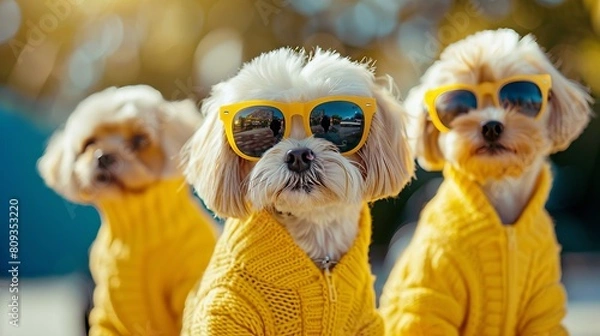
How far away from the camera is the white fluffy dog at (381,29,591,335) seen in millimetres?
2439

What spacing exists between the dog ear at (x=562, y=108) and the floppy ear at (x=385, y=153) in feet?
2.23

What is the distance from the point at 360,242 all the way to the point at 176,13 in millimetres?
1548

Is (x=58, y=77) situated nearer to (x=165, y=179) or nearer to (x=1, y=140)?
(x=1, y=140)

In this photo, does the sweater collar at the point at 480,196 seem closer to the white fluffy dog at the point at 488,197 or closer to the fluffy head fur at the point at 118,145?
the white fluffy dog at the point at 488,197

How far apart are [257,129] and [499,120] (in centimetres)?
87

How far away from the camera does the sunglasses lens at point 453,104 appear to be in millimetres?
2559

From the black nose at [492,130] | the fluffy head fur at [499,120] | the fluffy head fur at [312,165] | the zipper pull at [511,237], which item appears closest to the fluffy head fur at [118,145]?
the fluffy head fur at [312,165]

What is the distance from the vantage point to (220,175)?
2.15 m

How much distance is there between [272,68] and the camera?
7.13ft


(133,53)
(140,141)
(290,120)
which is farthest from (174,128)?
(290,120)

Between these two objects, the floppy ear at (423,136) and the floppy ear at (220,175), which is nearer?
the floppy ear at (220,175)

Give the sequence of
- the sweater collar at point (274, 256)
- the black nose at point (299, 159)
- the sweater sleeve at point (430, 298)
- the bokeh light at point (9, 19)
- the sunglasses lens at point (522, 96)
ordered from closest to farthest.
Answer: the black nose at point (299, 159) → the sweater collar at point (274, 256) → the sweater sleeve at point (430, 298) → the sunglasses lens at point (522, 96) → the bokeh light at point (9, 19)

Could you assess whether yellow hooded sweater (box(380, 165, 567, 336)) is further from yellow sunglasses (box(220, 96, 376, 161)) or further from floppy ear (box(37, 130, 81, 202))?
floppy ear (box(37, 130, 81, 202))

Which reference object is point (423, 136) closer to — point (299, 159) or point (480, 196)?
point (480, 196)
